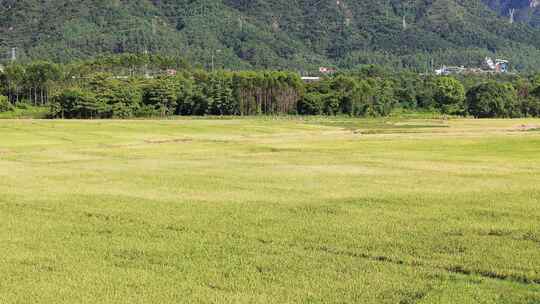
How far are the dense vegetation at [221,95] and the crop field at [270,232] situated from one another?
83.8 m

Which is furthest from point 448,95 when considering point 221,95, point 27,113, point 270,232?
point 270,232

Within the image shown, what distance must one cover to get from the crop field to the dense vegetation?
83.8 meters

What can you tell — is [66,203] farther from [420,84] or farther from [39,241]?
[420,84]

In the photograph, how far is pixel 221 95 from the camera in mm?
130125

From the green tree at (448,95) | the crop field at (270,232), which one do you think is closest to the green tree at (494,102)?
the green tree at (448,95)

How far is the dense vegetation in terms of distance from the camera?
4712 inches

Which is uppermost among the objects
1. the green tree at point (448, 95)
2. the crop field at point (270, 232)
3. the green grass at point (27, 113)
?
the green tree at point (448, 95)

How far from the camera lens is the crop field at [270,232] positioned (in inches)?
549

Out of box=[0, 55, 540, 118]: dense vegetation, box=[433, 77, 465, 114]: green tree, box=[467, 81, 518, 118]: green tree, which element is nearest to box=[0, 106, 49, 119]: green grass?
box=[0, 55, 540, 118]: dense vegetation

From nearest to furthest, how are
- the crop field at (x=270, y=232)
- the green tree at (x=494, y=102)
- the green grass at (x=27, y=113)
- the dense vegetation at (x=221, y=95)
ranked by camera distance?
the crop field at (x=270, y=232) < the green grass at (x=27, y=113) < the dense vegetation at (x=221, y=95) < the green tree at (x=494, y=102)

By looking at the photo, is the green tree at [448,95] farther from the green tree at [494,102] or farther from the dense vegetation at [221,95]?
the green tree at [494,102]

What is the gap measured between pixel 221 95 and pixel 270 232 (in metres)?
112

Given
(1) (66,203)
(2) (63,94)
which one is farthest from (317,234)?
(2) (63,94)

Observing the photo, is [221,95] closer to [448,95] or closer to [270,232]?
[448,95]
